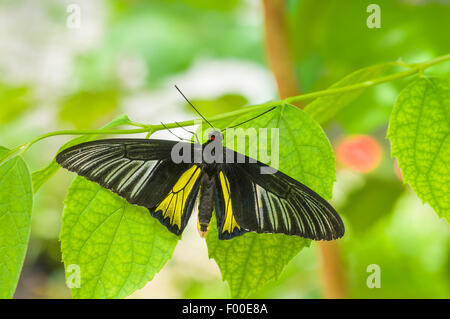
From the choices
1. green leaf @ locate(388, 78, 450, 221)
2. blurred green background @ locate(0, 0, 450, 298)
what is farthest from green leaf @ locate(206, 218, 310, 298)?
blurred green background @ locate(0, 0, 450, 298)

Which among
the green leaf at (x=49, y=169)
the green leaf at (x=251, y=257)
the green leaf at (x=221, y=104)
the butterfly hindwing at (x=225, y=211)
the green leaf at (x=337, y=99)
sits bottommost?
the green leaf at (x=251, y=257)

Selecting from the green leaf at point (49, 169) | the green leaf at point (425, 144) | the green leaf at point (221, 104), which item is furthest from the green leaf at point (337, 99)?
the green leaf at point (221, 104)

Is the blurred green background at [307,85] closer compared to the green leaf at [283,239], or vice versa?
the green leaf at [283,239]

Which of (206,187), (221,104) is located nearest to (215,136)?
(206,187)

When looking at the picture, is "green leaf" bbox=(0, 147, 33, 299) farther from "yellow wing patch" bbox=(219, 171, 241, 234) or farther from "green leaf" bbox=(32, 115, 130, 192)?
"yellow wing patch" bbox=(219, 171, 241, 234)

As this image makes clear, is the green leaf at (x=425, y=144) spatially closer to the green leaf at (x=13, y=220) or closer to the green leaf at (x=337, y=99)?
the green leaf at (x=337, y=99)
